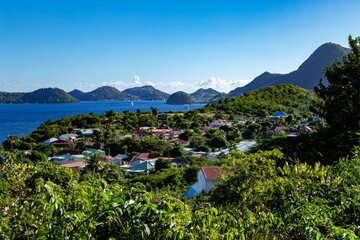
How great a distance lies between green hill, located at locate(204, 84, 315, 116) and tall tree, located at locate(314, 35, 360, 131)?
66718 millimetres

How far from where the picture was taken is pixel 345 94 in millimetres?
8750

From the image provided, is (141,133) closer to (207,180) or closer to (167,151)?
(167,151)

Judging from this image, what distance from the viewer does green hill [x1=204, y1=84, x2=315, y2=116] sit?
3169 inches

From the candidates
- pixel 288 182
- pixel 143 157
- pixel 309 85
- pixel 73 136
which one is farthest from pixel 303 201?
pixel 309 85

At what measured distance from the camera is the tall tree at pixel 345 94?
867 centimetres

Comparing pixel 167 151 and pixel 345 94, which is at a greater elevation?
pixel 345 94

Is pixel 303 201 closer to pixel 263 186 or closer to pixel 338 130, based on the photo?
pixel 263 186

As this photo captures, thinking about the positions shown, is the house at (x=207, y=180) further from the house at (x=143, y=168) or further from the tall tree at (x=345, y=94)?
the house at (x=143, y=168)

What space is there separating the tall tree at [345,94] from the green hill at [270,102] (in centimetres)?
6672

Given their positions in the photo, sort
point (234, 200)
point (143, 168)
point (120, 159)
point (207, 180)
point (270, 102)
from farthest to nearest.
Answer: point (270, 102) < point (120, 159) < point (143, 168) < point (207, 180) < point (234, 200)

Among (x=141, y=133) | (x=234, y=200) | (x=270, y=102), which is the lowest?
(x=141, y=133)

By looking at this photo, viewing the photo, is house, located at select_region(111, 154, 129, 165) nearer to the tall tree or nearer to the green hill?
the tall tree

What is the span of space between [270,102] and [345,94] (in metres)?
83.1

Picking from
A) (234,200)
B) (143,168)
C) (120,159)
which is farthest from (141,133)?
(234,200)
